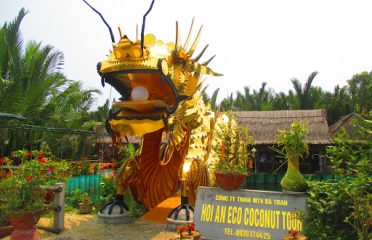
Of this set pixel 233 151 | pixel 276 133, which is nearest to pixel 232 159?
pixel 233 151

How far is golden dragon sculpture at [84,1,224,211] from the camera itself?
505cm

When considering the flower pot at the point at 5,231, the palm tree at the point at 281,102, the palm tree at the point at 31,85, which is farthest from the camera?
the palm tree at the point at 281,102

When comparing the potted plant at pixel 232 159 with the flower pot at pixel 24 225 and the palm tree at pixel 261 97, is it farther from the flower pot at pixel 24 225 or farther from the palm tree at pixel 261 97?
the palm tree at pixel 261 97

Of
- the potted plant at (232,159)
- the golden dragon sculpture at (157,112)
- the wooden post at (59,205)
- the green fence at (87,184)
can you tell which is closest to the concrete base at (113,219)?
the golden dragon sculpture at (157,112)

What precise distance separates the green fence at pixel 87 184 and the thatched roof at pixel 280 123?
8.87 m

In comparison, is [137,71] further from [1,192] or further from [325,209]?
[325,209]

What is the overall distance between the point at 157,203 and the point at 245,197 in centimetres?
226

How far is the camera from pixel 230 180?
4586mm

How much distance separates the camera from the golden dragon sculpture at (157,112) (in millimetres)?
5046

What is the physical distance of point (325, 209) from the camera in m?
3.81

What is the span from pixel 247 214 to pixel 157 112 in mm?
1906

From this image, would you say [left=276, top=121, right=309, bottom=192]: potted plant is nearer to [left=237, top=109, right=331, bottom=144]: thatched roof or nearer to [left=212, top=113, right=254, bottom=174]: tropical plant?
[left=212, top=113, right=254, bottom=174]: tropical plant

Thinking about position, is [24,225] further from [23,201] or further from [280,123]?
[280,123]

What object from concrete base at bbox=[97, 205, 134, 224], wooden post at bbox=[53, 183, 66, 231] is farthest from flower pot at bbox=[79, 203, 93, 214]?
wooden post at bbox=[53, 183, 66, 231]
